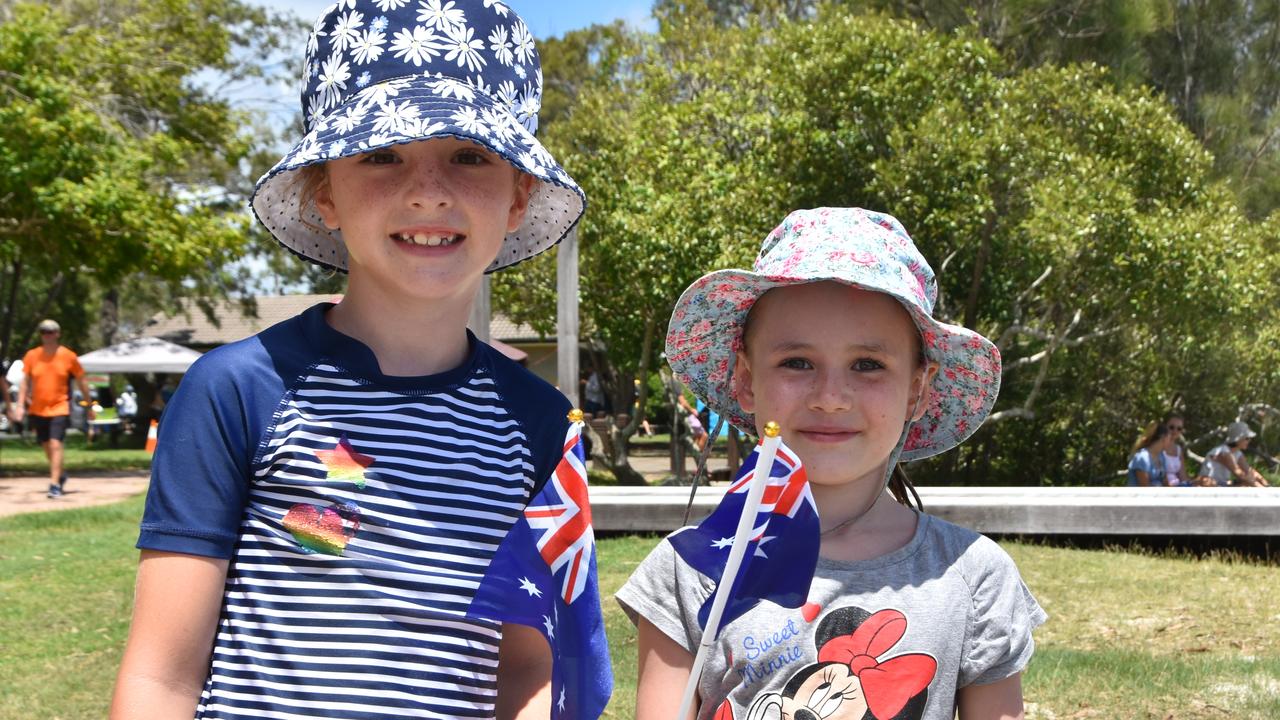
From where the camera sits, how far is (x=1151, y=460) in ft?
40.1

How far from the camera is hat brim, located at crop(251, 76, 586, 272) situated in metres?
1.59

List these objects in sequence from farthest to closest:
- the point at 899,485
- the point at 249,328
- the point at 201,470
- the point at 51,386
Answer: the point at 249,328 < the point at 51,386 < the point at 899,485 < the point at 201,470

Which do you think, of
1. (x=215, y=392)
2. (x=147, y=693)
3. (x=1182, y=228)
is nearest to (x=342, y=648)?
(x=147, y=693)

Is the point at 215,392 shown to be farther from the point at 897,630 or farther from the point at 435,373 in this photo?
the point at 897,630

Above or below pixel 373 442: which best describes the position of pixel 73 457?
below

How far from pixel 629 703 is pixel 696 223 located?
887cm

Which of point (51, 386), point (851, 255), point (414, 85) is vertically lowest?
point (51, 386)

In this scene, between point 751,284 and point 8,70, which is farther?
point 8,70

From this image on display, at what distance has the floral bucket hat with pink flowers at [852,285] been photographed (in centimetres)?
189

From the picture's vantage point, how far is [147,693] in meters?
1.45

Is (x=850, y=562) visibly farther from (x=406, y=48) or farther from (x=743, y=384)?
(x=406, y=48)

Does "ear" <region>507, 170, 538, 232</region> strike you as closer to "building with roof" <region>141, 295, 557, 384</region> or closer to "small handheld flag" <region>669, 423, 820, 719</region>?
"small handheld flag" <region>669, 423, 820, 719</region>

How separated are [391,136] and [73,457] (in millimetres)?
22531

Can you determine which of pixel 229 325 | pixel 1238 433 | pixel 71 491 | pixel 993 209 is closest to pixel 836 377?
pixel 993 209
